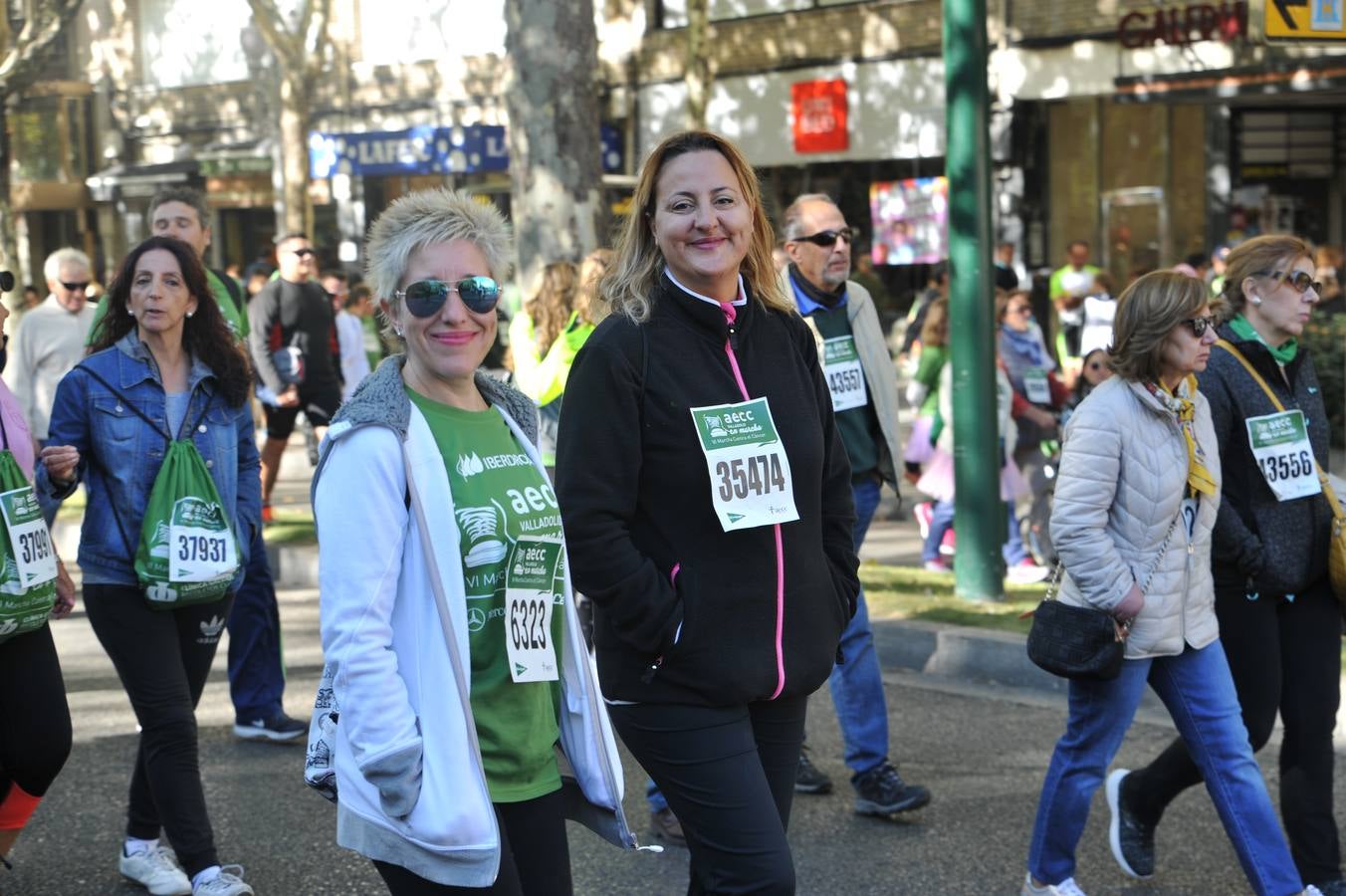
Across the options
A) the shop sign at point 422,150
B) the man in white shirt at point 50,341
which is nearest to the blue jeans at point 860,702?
the man in white shirt at point 50,341

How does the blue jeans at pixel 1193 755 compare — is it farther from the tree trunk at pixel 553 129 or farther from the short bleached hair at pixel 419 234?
the tree trunk at pixel 553 129

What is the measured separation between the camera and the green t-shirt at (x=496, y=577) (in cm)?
315

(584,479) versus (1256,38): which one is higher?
(1256,38)

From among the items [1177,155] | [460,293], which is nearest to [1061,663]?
[460,293]

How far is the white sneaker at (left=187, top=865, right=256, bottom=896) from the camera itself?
4.88 m

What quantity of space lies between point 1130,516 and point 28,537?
2870 mm

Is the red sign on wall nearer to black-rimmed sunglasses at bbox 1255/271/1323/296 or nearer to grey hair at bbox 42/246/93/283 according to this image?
grey hair at bbox 42/246/93/283

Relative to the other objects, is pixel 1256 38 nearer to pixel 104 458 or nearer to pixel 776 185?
pixel 104 458

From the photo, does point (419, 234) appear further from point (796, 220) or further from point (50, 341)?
point (50, 341)

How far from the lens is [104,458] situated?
5020 mm

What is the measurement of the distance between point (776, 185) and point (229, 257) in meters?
14.2

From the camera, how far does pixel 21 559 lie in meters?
4.39

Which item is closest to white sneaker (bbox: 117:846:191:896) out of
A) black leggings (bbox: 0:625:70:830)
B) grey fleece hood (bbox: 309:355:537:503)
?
black leggings (bbox: 0:625:70:830)

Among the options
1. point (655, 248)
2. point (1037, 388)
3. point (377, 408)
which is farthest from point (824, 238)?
point (1037, 388)
